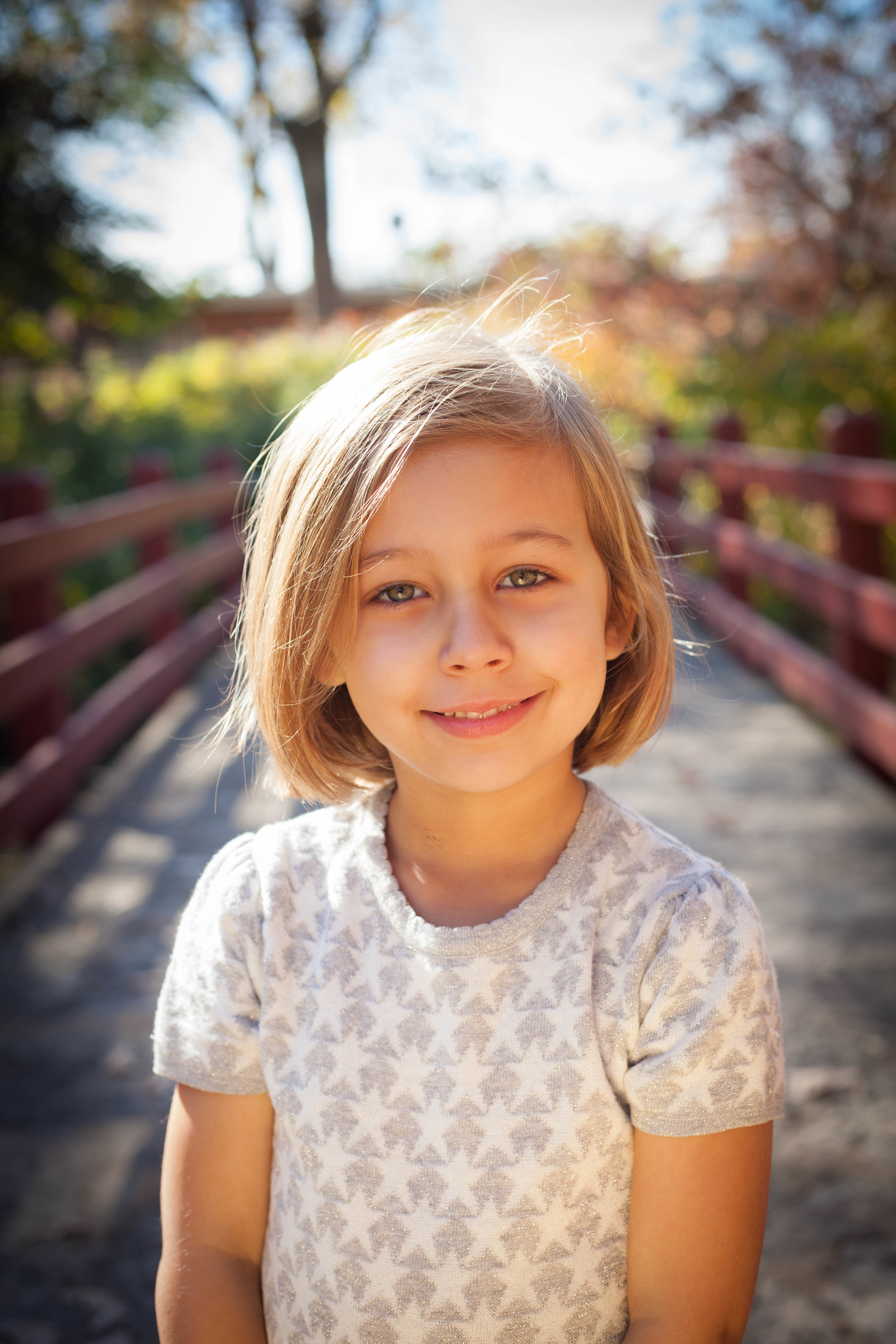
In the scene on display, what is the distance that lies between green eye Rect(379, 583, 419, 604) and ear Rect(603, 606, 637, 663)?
0.85 feet

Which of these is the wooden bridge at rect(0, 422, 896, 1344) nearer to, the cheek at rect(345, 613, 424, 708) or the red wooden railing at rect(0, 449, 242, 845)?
the red wooden railing at rect(0, 449, 242, 845)

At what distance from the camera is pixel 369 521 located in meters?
1.17

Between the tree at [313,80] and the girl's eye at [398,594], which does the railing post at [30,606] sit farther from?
the tree at [313,80]

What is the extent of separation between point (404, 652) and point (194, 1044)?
489 millimetres


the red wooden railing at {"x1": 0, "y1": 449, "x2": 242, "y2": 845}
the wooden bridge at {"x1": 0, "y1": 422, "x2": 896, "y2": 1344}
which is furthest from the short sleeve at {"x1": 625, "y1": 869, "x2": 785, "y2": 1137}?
the red wooden railing at {"x1": 0, "y1": 449, "x2": 242, "y2": 845}

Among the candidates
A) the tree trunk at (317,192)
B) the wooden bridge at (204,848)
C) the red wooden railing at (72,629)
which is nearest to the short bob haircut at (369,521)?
the wooden bridge at (204,848)

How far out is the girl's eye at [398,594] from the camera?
3.79 ft

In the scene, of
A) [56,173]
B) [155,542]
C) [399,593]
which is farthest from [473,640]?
[56,173]

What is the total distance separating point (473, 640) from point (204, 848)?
276 centimetres

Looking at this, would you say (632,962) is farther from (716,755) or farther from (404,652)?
(716,755)

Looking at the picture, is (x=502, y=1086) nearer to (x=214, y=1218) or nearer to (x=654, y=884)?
(x=654, y=884)

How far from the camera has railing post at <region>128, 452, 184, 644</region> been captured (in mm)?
5613

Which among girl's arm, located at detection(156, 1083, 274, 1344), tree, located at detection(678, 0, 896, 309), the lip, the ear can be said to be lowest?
girl's arm, located at detection(156, 1083, 274, 1344)

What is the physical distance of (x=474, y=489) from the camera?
1135mm
